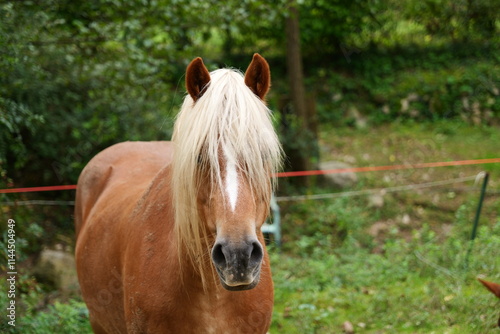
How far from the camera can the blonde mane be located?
212 cm

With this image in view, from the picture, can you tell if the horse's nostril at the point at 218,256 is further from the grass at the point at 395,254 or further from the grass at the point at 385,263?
the grass at the point at 395,254

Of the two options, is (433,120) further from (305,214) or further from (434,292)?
(434,292)

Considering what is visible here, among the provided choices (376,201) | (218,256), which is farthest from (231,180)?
(376,201)

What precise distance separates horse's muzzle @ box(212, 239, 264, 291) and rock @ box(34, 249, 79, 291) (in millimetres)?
4206

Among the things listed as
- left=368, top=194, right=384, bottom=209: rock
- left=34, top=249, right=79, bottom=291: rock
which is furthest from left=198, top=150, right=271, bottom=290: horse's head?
left=368, top=194, right=384, bottom=209: rock

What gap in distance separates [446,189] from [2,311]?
696 centimetres

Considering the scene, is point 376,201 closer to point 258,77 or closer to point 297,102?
point 297,102

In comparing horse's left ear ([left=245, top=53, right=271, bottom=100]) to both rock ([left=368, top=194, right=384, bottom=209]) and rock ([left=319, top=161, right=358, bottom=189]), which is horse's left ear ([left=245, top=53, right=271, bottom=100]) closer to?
rock ([left=368, top=194, right=384, bottom=209])

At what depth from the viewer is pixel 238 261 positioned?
6.19ft

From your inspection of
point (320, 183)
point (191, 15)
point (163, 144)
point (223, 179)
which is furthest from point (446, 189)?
point (223, 179)

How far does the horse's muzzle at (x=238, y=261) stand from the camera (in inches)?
74.2

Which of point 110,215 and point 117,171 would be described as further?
point 117,171

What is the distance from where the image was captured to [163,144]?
417cm

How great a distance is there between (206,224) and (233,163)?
0.30m
